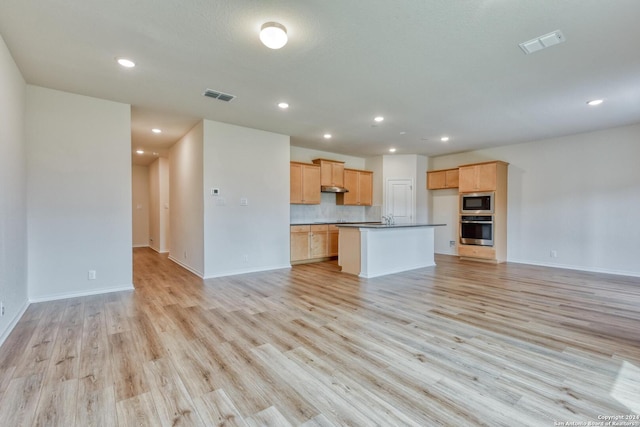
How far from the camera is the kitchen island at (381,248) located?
16.5 feet

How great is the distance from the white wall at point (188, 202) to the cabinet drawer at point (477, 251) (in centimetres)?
580

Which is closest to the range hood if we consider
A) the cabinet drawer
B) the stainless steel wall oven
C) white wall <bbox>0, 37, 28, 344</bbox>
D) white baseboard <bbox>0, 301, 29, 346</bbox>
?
the stainless steel wall oven

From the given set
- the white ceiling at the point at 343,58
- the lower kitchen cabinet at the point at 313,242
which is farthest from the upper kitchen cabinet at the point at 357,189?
the white ceiling at the point at 343,58

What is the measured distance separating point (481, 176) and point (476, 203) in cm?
63

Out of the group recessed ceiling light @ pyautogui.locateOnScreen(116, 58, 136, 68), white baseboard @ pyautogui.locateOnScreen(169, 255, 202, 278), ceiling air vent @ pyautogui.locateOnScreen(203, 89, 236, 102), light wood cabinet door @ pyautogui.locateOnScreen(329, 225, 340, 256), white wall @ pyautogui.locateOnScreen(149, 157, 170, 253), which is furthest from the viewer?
white wall @ pyautogui.locateOnScreen(149, 157, 170, 253)

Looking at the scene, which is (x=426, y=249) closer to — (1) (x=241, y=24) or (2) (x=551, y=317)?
(2) (x=551, y=317)

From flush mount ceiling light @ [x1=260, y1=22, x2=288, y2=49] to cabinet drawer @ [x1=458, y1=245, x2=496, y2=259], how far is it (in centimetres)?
622

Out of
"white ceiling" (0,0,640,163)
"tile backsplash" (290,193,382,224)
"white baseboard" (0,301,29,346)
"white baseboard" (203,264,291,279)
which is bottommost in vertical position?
"white baseboard" (203,264,291,279)

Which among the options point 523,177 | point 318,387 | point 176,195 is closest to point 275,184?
point 176,195

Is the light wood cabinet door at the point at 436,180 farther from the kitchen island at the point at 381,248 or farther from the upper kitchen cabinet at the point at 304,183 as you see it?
the upper kitchen cabinet at the point at 304,183

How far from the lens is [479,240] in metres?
6.66

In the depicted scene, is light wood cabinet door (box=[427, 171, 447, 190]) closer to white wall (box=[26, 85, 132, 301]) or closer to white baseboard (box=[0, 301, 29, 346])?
white wall (box=[26, 85, 132, 301])

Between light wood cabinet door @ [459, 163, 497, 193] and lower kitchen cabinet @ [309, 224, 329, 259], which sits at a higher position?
light wood cabinet door @ [459, 163, 497, 193]

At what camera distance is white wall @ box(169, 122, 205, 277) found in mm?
5055
